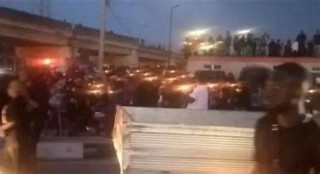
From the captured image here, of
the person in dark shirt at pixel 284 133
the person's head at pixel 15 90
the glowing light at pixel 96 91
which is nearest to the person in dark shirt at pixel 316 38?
the glowing light at pixel 96 91

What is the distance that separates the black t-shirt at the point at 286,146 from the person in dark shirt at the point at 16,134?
5.76 metres

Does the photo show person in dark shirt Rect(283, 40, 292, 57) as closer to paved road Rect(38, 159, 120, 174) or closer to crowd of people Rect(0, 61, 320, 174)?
crowd of people Rect(0, 61, 320, 174)

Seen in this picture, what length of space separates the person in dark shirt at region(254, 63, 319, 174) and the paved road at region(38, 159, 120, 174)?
10.1m

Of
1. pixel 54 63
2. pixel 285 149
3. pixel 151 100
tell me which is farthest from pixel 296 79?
pixel 54 63

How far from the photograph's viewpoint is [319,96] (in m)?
16.0

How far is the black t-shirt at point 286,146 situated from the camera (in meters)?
4.94

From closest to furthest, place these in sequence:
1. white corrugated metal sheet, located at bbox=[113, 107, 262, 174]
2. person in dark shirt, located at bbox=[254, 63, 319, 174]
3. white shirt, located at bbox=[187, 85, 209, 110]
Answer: person in dark shirt, located at bbox=[254, 63, 319, 174] → white corrugated metal sheet, located at bbox=[113, 107, 262, 174] → white shirt, located at bbox=[187, 85, 209, 110]

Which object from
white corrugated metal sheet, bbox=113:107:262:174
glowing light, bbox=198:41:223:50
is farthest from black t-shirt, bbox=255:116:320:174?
glowing light, bbox=198:41:223:50

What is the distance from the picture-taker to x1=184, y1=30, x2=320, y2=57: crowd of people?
2895cm

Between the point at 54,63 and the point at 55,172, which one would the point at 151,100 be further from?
the point at 54,63

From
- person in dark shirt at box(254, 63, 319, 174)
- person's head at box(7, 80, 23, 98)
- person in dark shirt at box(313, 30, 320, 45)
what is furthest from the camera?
person in dark shirt at box(313, 30, 320, 45)

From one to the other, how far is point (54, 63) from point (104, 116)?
110 ft

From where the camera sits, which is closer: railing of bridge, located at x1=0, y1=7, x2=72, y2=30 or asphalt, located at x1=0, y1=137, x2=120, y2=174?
asphalt, located at x1=0, y1=137, x2=120, y2=174

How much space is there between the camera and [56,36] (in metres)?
63.1
